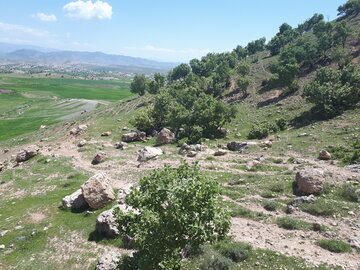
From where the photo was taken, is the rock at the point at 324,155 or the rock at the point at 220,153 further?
the rock at the point at 220,153

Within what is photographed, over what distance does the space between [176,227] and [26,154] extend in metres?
50.3

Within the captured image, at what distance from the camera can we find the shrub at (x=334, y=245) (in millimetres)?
17047

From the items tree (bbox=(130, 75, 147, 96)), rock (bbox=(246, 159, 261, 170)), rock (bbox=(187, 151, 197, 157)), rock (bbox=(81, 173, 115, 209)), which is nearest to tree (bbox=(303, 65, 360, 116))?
rock (bbox=(246, 159, 261, 170))

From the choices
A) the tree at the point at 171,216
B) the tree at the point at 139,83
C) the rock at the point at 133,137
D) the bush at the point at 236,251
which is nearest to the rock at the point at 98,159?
the rock at the point at 133,137

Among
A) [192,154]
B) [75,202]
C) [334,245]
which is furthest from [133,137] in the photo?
[334,245]

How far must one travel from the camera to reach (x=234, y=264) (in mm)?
16953

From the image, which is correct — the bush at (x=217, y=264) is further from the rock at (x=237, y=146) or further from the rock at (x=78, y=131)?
the rock at (x=78, y=131)

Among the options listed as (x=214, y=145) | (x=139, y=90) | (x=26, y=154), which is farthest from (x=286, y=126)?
(x=139, y=90)

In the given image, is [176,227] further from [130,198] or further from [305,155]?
[305,155]

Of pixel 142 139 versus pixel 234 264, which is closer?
pixel 234 264

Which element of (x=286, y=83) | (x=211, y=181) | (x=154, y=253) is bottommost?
(x=154, y=253)

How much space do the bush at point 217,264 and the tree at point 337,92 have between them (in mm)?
48434

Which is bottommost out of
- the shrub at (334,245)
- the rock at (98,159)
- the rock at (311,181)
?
the rock at (98,159)

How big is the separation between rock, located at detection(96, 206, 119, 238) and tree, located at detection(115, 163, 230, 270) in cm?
838
